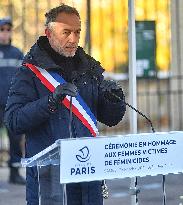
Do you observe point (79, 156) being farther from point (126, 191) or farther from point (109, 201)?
point (126, 191)

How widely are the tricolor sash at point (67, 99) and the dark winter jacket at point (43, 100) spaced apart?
19 mm

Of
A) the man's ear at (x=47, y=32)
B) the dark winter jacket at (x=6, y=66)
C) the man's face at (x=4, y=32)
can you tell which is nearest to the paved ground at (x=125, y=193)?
the dark winter jacket at (x=6, y=66)

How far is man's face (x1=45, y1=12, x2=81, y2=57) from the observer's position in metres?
3.52

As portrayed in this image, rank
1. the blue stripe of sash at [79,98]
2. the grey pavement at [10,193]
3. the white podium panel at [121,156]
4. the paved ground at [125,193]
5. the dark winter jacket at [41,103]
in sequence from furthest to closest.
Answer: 1. the grey pavement at [10,193]
2. the paved ground at [125,193]
3. the blue stripe of sash at [79,98]
4. the dark winter jacket at [41,103]
5. the white podium panel at [121,156]

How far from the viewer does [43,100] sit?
341 cm

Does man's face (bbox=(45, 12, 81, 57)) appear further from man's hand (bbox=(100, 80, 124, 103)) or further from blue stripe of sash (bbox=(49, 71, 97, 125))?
man's hand (bbox=(100, 80, 124, 103))

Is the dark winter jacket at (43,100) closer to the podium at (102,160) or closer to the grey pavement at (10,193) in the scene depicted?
the podium at (102,160)

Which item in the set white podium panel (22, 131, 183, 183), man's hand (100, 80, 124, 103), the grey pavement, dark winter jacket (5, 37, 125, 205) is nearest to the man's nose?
dark winter jacket (5, 37, 125, 205)

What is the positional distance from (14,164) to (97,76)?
4.65 meters

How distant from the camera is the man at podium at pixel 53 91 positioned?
3.49m

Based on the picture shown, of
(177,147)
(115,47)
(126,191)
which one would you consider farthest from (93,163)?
(115,47)

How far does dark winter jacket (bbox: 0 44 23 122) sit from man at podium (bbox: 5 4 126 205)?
4227mm

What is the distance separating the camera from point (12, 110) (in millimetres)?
3543

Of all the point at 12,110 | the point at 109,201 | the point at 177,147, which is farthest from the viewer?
the point at 109,201
